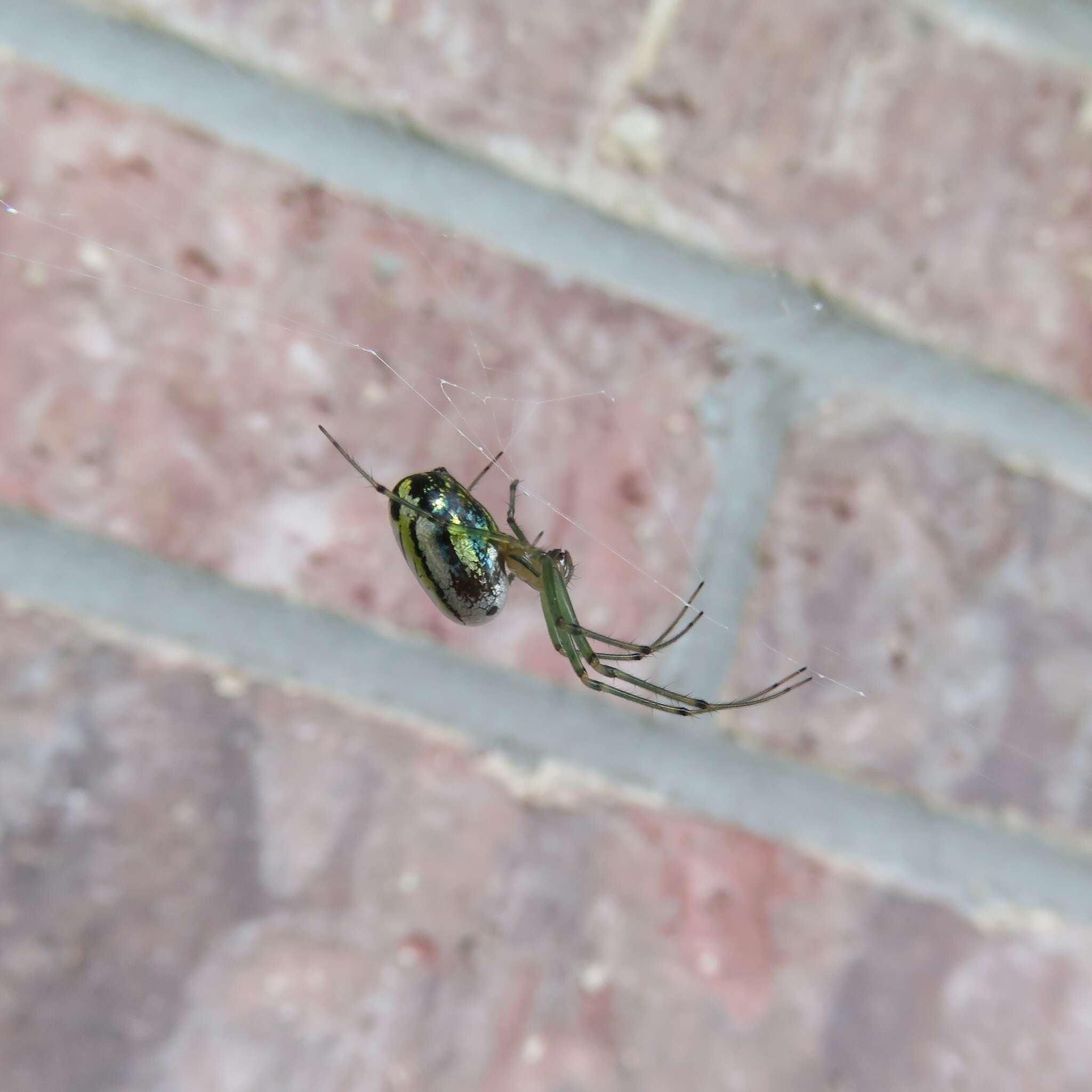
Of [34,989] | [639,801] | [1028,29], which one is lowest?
[34,989]

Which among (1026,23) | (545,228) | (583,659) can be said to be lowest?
(583,659)

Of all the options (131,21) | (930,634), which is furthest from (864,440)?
(131,21)

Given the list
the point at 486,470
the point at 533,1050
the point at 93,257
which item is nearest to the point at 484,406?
the point at 486,470

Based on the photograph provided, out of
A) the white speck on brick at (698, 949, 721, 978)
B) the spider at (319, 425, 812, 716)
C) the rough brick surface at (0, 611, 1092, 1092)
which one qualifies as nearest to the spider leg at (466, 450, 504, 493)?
the spider at (319, 425, 812, 716)

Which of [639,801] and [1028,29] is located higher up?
[1028,29]

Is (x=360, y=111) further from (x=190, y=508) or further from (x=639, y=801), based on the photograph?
(x=639, y=801)

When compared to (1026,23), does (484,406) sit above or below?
below

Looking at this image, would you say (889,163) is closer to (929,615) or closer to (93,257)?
(929,615)
